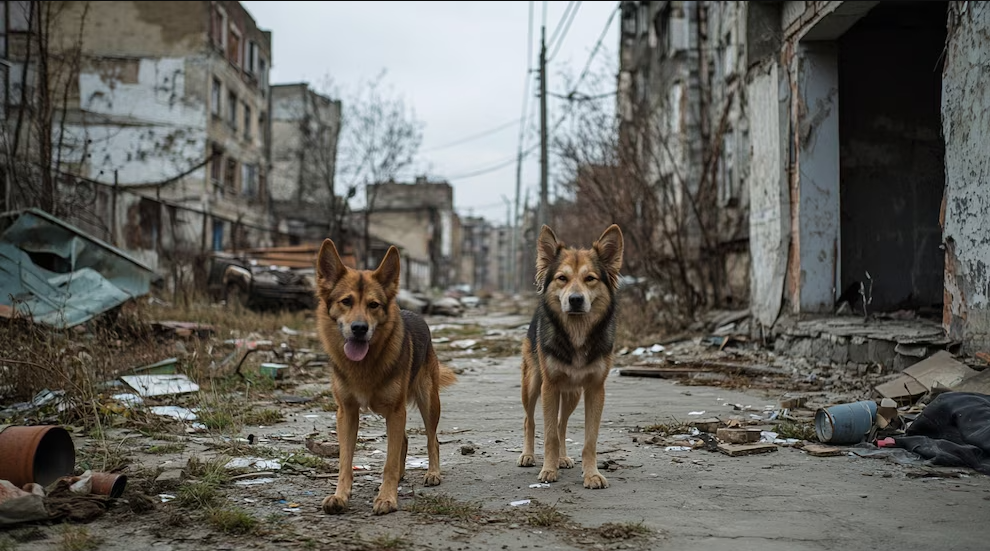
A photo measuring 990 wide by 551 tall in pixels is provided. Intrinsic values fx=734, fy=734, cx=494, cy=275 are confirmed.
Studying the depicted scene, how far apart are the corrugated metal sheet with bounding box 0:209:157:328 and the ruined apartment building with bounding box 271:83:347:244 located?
82.3ft

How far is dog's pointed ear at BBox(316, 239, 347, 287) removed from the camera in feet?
14.1

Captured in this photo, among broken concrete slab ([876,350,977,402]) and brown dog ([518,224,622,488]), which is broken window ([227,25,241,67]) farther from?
broken concrete slab ([876,350,977,402])

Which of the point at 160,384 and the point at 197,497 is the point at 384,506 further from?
the point at 160,384

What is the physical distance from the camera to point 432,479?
4.59 metres

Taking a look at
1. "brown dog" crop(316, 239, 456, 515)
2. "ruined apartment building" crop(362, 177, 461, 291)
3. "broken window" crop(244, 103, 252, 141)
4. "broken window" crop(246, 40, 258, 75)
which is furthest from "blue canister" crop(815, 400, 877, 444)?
"ruined apartment building" crop(362, 177, 461, 291)

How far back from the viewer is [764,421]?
6.43 meters

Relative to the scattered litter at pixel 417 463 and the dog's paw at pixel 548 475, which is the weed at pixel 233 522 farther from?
the dog's paw at pixel 548 475

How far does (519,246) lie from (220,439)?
222 ft

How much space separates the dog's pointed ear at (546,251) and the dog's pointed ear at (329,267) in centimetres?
154

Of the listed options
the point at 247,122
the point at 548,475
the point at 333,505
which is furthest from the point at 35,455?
the point at 247,122

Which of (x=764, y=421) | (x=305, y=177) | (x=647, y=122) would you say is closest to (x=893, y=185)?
(x=647, y=122)

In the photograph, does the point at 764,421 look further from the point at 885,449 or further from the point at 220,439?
the point at 220,439

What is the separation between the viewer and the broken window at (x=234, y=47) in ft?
113

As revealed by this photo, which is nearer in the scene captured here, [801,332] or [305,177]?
[801,332]
